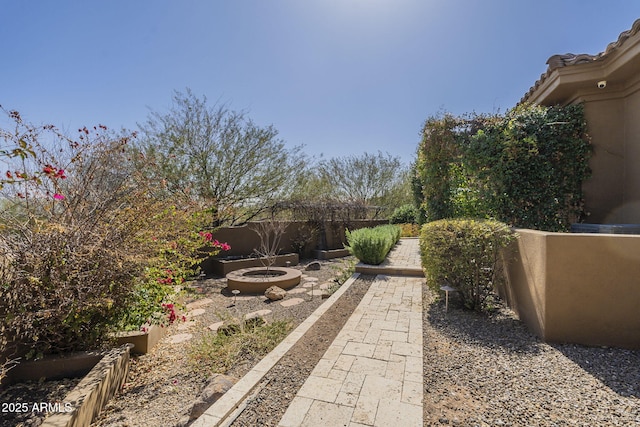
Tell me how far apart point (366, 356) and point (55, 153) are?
16.6 feet

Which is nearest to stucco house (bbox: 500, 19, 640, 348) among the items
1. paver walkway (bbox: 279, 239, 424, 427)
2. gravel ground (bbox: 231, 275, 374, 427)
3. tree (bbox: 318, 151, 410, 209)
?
paver walkway (bbox: 279, 239, 424, 427)

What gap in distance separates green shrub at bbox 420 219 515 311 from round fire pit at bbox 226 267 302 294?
4.34 m

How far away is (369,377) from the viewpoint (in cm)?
286

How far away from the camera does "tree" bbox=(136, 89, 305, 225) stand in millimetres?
10680

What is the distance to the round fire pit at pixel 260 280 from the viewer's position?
24.9 ft

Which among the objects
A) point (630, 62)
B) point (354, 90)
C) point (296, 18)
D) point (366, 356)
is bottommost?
point (366, 356)

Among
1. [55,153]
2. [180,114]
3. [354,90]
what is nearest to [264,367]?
[55,153]

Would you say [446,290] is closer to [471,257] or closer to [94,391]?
[471,257]

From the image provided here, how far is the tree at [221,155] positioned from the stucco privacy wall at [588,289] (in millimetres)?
9825

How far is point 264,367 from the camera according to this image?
3025mm

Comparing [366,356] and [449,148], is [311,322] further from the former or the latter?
[449,148]

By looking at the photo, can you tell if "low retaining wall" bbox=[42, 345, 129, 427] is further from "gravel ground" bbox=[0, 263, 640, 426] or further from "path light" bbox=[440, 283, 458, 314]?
"path light" bbox=[440, 283, 458, 314]

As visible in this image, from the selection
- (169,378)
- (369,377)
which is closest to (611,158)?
(369,377)

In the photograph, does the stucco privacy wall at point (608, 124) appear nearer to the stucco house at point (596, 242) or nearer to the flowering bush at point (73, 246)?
the stucco house at point (596, 242)
